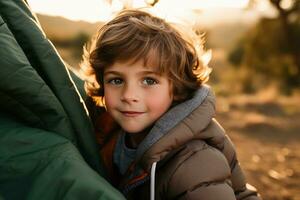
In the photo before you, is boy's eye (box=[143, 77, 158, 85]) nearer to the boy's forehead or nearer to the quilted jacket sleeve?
the boy's forehead

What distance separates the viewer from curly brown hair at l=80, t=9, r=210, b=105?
2.12 m

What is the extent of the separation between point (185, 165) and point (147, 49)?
0.51m

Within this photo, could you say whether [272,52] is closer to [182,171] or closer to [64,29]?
[182,171]

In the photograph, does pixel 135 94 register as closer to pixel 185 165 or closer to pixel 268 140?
pixel 185 165

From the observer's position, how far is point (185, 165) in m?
1.87

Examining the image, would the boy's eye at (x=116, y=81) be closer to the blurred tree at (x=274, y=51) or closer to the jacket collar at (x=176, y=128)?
the jacket collar at (x=176, y=128)

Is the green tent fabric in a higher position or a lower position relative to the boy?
higher

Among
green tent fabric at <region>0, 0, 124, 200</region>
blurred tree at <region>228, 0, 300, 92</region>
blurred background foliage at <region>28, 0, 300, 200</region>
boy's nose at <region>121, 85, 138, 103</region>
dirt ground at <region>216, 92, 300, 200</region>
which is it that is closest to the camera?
green tent fabric at <region>0, 0, 124, 200</region>

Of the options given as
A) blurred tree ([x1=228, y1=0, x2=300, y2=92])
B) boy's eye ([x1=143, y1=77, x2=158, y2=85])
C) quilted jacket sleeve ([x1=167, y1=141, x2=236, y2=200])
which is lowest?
blurred tree ([x1=228, y1=0, x2=300, y2=92])

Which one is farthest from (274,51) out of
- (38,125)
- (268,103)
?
(38,125)

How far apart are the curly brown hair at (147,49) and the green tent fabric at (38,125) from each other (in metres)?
0.38

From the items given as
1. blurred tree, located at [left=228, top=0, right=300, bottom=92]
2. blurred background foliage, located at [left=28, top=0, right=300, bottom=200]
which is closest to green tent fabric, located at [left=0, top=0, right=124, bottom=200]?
blurred background foliage, located at [left=28, top=0, right=300, bottom=200]

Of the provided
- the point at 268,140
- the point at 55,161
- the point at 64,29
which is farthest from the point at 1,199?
the point at 64,29

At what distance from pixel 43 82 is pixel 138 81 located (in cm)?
51
